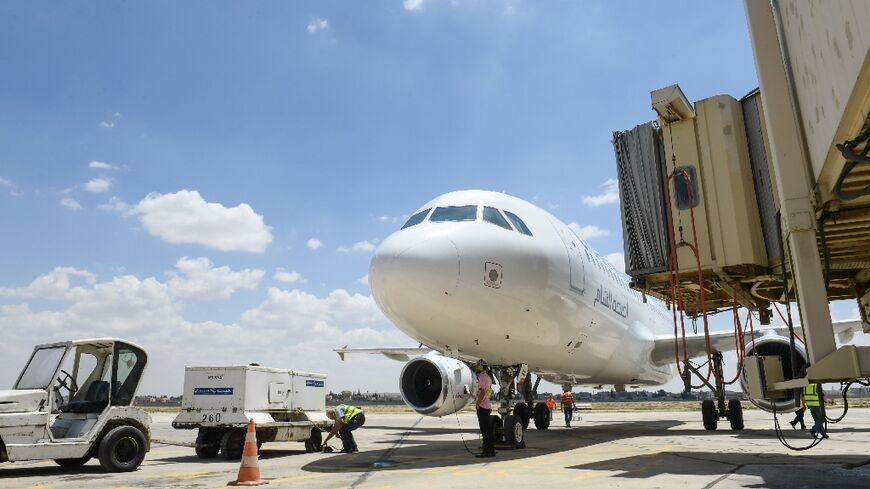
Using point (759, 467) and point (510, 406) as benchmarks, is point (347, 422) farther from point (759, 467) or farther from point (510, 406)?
point (759, 467)

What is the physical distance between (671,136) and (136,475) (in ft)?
25.9

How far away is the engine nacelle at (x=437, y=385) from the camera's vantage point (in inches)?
391

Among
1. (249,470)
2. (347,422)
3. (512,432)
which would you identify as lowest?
(249,470)

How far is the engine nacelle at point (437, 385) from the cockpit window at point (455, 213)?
247cm

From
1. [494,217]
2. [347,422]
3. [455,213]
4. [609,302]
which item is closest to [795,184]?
[494,217]

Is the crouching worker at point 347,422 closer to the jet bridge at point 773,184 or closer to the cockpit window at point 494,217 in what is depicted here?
the cockpit window at point 494,217

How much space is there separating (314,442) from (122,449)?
137 inches

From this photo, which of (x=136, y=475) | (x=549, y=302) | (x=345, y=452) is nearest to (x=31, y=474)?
(x=136, y=475)

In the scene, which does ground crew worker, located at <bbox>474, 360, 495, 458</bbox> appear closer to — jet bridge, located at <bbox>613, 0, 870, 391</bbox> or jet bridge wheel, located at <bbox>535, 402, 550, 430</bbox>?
jet bridge, located at <bbox>613, 0, 870, 391</bbox>

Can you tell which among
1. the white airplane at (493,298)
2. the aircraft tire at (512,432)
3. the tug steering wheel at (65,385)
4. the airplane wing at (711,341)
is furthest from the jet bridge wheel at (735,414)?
the tug steering wheel at (65,385)

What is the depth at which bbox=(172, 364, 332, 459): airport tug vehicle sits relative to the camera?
1005 centimetres

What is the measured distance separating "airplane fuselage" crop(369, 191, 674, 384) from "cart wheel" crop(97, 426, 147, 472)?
12.8 ft

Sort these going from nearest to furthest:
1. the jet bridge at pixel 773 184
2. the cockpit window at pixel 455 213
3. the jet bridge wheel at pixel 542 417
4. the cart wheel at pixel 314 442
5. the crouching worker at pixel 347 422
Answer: the jet bridge at pixel 773 184, the cockpit window at pixel 455 213, the crouching worker at pixel 347 422, the cart wheel at pixel 314 442, the jet bridge wheel at pixel 542 417

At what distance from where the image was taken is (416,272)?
27.1 ft
